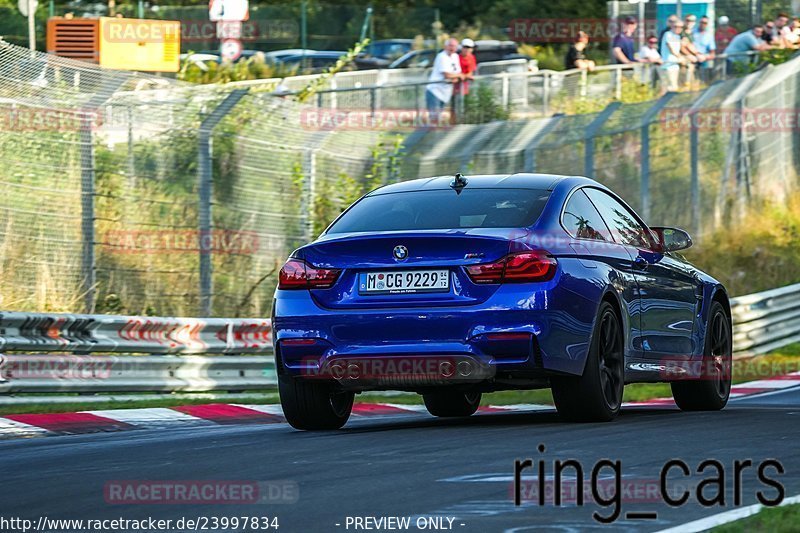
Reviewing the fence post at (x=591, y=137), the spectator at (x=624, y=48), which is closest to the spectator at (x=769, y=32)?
the spectator at (x=624, y=48)

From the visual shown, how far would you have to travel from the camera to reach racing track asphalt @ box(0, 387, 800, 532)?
6.36m

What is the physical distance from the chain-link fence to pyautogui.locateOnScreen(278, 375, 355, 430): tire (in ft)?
19.8

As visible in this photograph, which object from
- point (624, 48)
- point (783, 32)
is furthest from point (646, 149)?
point (624, 48)

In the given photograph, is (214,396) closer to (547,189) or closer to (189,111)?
(189,111)

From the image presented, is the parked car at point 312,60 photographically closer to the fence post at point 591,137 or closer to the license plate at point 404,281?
the fence post at point 591,137

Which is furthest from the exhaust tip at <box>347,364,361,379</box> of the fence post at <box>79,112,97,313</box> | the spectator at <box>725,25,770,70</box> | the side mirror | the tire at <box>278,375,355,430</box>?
the spectator at <box>725,25,770,70</box>

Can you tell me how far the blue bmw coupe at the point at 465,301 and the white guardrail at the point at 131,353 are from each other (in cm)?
333

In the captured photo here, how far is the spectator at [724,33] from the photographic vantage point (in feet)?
110

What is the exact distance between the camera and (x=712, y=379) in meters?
11.7

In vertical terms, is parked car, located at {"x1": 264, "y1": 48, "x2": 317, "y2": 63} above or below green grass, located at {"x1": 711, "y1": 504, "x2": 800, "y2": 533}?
below

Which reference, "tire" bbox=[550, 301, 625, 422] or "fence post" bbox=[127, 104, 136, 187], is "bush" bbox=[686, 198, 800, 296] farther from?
"tire" bbox=[550, 301, 625, 422]

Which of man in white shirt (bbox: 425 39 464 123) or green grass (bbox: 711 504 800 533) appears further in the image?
man in white shirt (bbox: 425 39 464 123)

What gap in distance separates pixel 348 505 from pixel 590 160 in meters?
15.5

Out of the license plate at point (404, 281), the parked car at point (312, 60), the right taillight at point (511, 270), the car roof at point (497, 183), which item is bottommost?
the parked car at point (312, 60)
